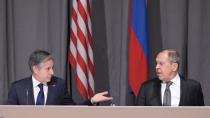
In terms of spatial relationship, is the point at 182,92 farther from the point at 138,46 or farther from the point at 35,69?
the point at 35,69

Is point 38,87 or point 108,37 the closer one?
point 38,87

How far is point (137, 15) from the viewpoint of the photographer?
4.23m

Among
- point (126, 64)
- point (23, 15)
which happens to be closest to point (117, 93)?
point (126, 64)

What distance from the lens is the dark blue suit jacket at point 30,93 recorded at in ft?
11.0

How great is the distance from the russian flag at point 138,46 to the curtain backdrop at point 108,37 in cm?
36

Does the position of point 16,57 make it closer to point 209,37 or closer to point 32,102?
point 32,102

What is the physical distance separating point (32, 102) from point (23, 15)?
1.78 metres

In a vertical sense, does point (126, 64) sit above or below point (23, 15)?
below

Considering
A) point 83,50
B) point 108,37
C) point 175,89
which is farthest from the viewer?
point 108,37

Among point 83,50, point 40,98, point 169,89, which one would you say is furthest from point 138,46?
point 40,98

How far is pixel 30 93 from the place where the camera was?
337cm

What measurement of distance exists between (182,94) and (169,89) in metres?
0.13

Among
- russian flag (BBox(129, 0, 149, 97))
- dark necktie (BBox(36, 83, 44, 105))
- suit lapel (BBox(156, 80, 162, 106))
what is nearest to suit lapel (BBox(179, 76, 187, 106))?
suit lapel (BBox(156, 80, 162, 106))

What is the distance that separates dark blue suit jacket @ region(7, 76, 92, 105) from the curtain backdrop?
1.02 metres
